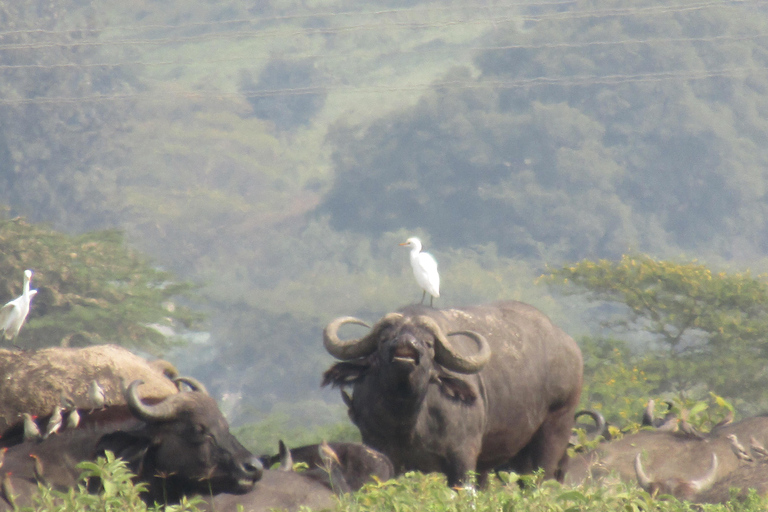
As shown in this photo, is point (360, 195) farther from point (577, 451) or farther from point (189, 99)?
point (577, 451)

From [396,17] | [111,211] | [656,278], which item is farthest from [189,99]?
[656,278]

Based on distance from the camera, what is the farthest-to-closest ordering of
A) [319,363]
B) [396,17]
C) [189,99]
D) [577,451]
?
[396,17]
[189,99]
[319,363]
[577,451]

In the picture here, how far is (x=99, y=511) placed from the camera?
4.76 metres

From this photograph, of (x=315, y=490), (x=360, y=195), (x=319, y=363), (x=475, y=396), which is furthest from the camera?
(x=360, y=195)

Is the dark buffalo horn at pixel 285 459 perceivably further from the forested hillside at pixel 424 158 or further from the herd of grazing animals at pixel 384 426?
the forested hillside at pixel 424 158

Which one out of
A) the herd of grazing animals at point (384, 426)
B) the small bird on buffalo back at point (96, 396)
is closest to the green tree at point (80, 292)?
the herd of grazing animals at point (384, 426)

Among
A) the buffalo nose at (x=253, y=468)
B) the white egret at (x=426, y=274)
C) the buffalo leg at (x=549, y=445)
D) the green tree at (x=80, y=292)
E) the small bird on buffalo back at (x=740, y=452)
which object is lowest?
the green tree at (x=80, y=292)

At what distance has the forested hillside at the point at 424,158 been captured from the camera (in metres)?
62.2

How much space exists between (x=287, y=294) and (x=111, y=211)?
14520 millimetres

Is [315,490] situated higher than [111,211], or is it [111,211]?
[315,490]

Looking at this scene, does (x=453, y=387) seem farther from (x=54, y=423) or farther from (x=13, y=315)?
(x=13, y=315)

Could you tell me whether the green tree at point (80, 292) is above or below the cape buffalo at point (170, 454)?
below

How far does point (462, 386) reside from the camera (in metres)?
6.96

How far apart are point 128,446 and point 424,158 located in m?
63.0
